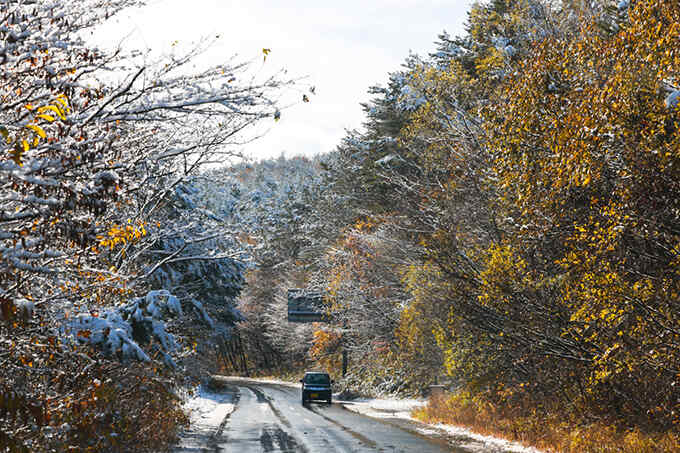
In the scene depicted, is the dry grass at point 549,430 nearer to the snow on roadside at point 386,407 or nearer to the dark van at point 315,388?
the snow on roadside at point 386,407

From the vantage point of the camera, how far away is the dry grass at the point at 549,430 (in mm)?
12508

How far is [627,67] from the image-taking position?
1023 centimetres

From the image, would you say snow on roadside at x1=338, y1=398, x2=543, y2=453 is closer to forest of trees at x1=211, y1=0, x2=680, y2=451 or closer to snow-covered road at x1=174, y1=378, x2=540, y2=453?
snow-covered road at x1=174, y1=378, x2=540, y2=453

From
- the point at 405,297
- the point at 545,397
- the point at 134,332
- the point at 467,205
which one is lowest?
the point at 545,397

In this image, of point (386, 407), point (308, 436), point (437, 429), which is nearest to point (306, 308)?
point (386, 407)

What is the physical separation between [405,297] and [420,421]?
7650 mm

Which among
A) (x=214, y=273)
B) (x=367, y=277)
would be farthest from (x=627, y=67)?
(x=367, y=277)

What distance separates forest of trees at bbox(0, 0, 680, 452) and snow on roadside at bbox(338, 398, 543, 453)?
1072 mm

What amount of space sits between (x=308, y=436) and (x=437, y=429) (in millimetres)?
4995

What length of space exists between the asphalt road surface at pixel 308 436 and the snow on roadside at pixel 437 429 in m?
0.47

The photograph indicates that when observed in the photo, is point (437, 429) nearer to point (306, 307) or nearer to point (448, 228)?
point (448, 228)

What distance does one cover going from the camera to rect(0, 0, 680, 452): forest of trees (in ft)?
17.8

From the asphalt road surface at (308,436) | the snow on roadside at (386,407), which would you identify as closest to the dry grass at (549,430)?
the asphalt road surface at (308,436)

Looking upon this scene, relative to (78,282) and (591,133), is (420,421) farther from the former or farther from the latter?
(78,282)
